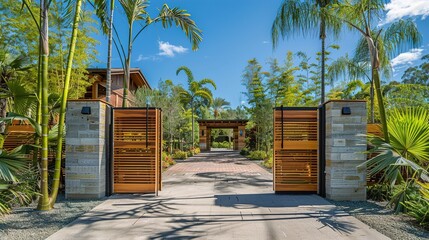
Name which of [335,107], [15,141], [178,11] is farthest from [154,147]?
[178,11]

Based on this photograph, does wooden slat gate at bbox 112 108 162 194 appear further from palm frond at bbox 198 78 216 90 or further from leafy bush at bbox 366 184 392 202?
palm frond at bbox 198 78 216 90

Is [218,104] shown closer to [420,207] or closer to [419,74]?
[419,74]

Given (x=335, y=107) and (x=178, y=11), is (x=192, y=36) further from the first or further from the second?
(x=335, y=107)

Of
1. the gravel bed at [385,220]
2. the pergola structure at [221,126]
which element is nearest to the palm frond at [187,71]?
the pergola structure at [221,126]

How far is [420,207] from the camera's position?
3805 mm

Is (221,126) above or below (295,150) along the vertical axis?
above

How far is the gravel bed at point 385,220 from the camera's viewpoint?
11.1 feet

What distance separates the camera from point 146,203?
494 centimetres

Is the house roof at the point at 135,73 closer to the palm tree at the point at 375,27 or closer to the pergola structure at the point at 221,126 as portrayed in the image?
the pergola structure at the point at 221,126

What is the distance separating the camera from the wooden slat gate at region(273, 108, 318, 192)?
5676 mm

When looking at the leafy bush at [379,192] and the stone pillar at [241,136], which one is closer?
the leafy bush at [379,192]

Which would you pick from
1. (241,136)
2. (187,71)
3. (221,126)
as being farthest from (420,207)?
(221,126)

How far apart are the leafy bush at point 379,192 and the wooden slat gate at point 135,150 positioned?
4.50 m

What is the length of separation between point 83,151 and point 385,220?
5493mm
